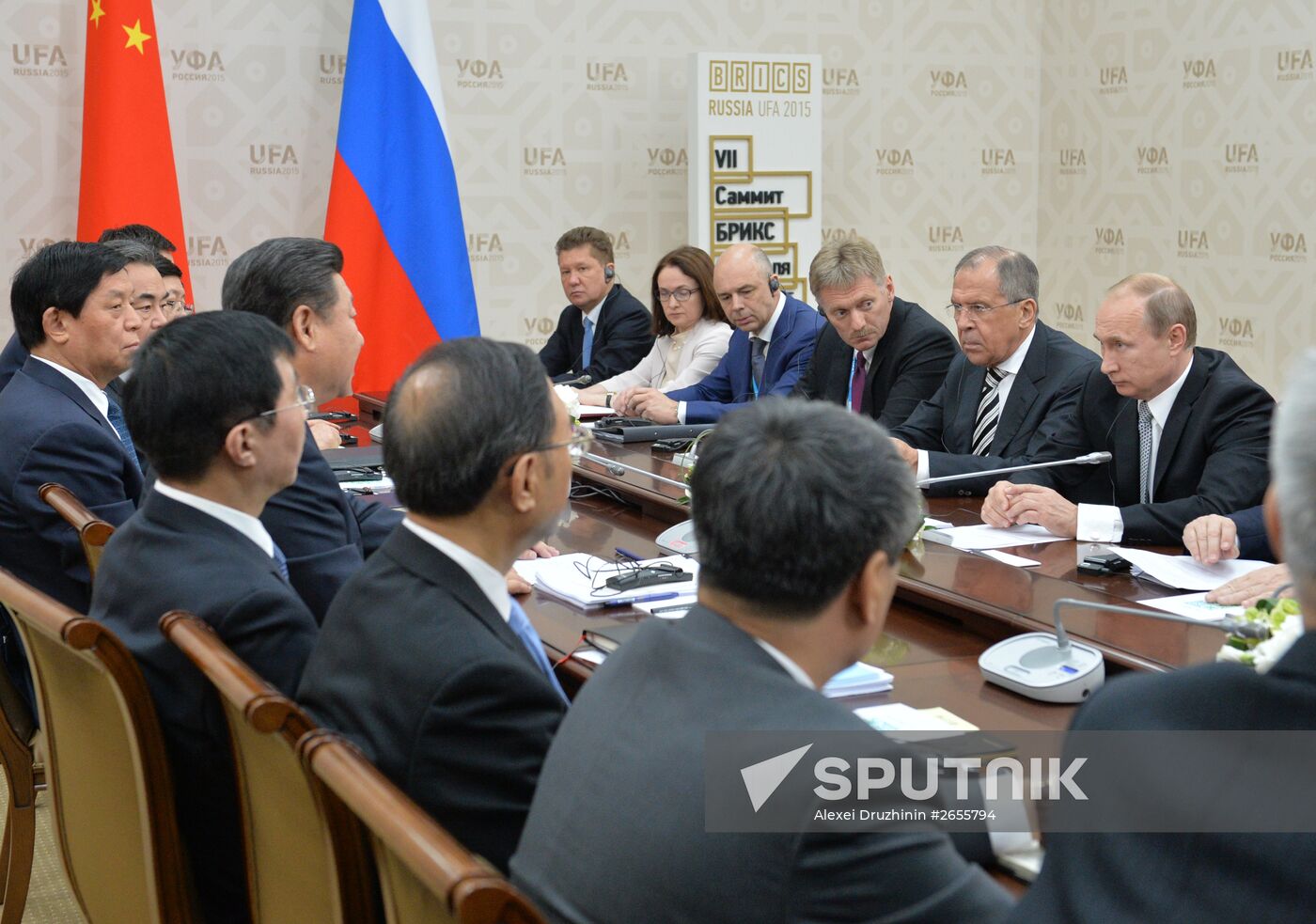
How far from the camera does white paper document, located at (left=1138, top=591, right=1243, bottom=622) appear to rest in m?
2.29

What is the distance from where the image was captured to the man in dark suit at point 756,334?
500cm

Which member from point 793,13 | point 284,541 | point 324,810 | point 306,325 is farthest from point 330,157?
point 324,810

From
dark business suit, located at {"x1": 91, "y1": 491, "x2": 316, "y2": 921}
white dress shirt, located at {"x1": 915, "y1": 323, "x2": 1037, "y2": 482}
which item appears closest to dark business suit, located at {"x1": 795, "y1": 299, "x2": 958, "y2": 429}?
white dress shirt, located at {"x1": 915, "y1": 323, "x2": 1037, "y2": 482}

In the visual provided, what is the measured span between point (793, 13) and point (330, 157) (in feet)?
8.64

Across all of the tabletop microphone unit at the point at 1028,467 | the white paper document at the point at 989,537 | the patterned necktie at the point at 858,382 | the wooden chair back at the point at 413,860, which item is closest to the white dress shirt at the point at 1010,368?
the tabletop microphone unit at the point at 1028,467

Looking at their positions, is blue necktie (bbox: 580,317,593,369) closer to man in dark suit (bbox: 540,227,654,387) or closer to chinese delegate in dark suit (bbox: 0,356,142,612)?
man in dark suit (bbox: 540,227,654,387)

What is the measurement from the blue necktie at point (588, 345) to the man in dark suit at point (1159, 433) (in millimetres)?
3295

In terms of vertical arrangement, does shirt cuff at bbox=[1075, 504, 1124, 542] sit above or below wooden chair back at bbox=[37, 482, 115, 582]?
below

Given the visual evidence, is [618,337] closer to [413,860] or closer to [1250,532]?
[1250,532]

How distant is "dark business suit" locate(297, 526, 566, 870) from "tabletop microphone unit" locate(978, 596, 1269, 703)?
0.80 m

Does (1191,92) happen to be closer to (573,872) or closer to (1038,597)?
(1038,597)

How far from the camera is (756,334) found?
17.4 ft

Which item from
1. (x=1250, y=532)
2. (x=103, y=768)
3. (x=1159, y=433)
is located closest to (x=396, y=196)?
(x=1159, y=433)

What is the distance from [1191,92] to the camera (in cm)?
671
